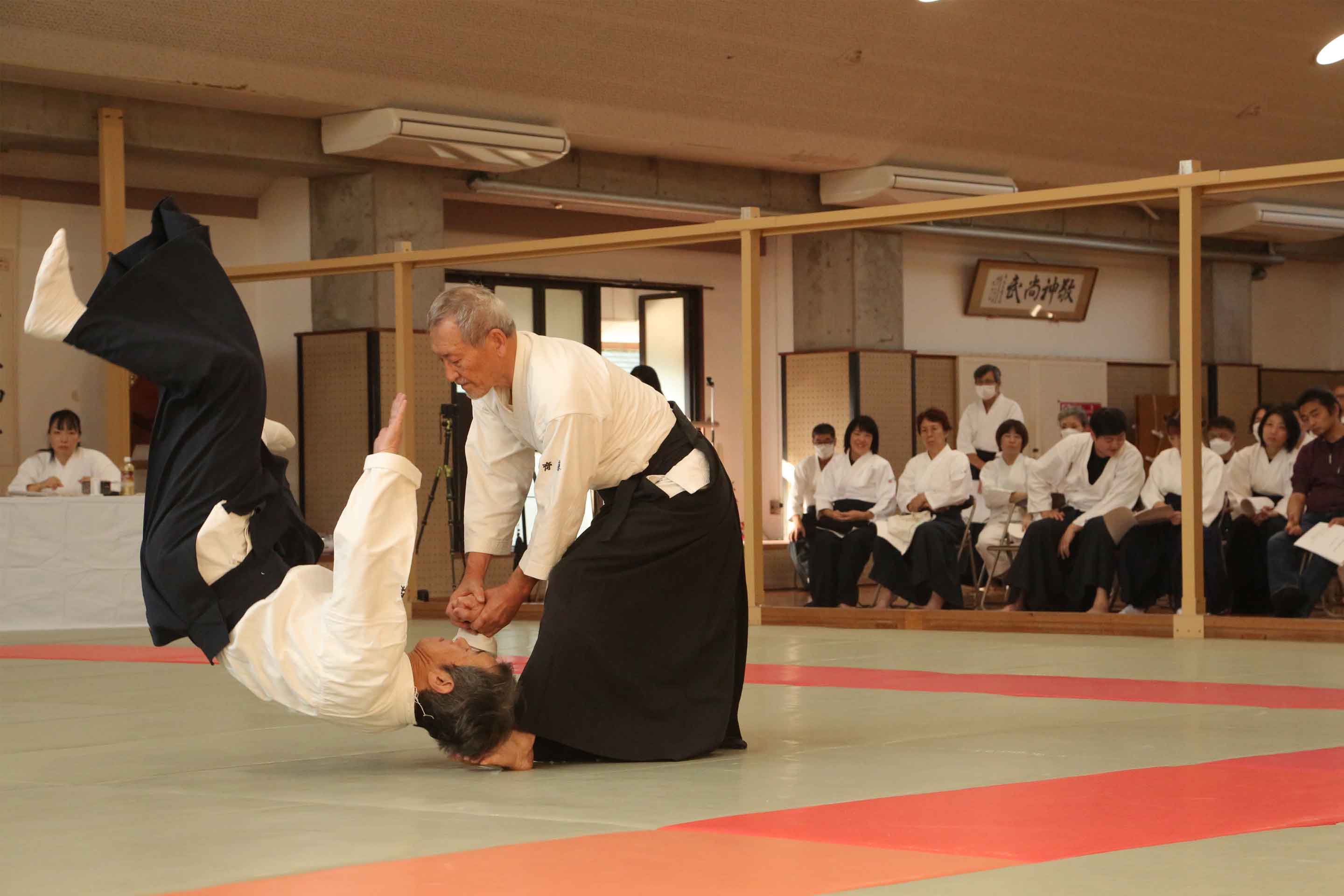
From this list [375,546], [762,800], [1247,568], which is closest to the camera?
[762,800]

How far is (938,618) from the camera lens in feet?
22.7

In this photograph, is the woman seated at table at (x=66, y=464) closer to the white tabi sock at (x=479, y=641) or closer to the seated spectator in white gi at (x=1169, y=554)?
the seated spectator in white gi at (x=1169, y=554)

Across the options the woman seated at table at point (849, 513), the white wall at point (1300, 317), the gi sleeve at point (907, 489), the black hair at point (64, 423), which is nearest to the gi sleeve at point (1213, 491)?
the gi sleeve at point (907, 489)

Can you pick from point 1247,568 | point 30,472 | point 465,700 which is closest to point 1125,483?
point 1247,568

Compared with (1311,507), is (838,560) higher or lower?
lower

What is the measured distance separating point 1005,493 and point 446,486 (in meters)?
3.19

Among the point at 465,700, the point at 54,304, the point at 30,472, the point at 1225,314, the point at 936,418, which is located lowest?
the point at 465,700

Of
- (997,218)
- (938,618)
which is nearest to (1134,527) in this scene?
(938,618)

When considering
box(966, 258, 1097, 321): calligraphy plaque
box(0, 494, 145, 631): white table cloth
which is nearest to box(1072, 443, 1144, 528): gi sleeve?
box(0, 494, 145, 631): white table cloth

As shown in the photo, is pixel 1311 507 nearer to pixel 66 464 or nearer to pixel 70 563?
pixel 70 563

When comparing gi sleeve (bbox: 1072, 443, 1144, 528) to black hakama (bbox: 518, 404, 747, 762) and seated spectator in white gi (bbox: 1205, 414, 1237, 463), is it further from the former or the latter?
black hakama (bbox: 518, 404, 747, 762)

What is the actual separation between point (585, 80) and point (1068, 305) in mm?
6290

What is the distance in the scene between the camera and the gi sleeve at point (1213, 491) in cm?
743

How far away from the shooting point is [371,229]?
1030 cm
